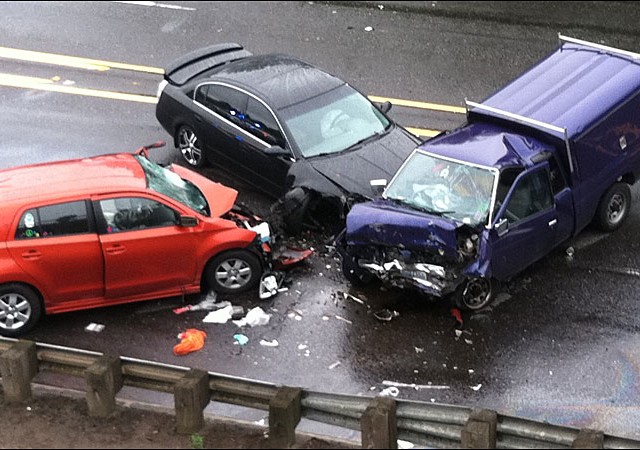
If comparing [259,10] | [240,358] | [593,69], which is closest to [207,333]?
[240,358]

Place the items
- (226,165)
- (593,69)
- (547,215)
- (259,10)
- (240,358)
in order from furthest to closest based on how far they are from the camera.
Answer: (259,10) < (226,165) < (593,69) < (547,215) < (240,358)

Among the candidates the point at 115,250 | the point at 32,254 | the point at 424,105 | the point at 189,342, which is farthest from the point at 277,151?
the point at 424,105

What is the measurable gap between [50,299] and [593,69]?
720cm

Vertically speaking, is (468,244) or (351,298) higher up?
(468,244)

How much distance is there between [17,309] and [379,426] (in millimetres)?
5178

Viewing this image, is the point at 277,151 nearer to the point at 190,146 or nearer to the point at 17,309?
the point at 190,146

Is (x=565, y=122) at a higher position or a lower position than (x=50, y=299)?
higher

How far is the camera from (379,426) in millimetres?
7207

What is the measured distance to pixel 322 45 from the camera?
17.8 metres

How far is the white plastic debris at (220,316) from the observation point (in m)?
→ 11.2

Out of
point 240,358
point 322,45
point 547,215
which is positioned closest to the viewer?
point 240,358

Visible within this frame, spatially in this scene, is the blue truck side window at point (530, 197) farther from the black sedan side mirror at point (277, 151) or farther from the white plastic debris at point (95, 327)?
the white plastic debris at point (95, 327)

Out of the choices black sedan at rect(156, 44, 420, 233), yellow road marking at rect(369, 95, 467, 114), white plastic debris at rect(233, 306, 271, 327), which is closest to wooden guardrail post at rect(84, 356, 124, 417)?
white plastic debris at rect(233, 306, 271, 327)

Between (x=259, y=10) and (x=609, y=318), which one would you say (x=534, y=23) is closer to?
(x=259, y=10)
